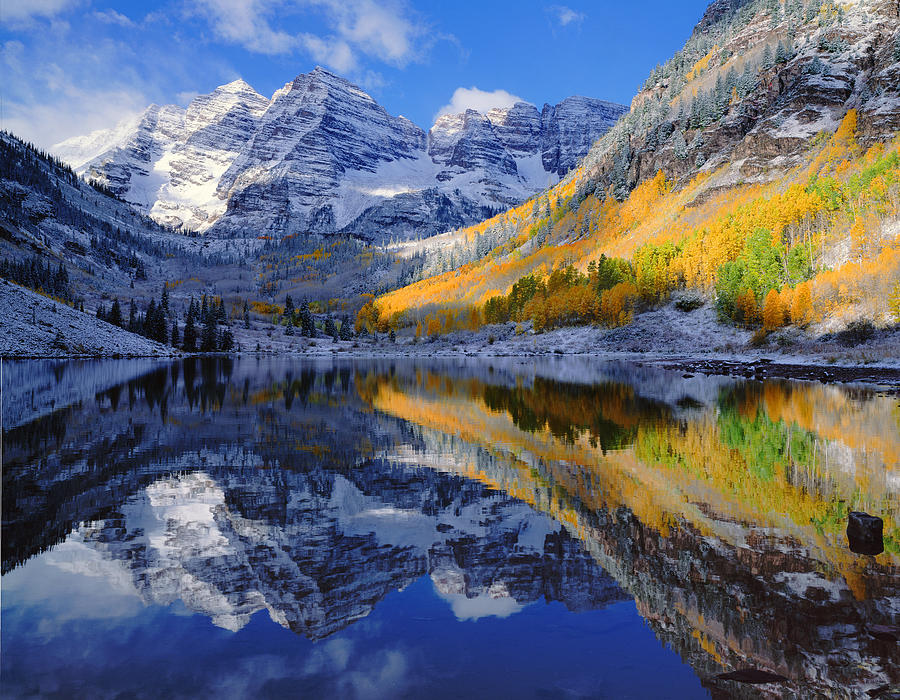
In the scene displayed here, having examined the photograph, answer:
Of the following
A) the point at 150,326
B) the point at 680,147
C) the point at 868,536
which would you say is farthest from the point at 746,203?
the point at 150,326

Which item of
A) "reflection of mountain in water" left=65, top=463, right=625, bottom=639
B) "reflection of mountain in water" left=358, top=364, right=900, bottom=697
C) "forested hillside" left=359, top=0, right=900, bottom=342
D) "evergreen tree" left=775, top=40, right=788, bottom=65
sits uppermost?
"evergreen tree" left=775, top=40, right=788, bottom=65

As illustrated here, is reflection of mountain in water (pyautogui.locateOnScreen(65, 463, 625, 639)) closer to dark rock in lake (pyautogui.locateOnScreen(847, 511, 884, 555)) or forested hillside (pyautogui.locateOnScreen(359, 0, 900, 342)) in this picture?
dark rock in lake (pyautogui.locateOnScreen(847, 511, 884, 555))

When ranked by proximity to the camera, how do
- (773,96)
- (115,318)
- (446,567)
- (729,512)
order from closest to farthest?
(446,567) → (729,512) → (115,318) → (773,96)

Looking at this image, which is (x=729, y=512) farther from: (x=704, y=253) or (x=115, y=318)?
(x=115, y=318)

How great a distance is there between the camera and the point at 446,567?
820 cm

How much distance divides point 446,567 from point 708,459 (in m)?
9.69

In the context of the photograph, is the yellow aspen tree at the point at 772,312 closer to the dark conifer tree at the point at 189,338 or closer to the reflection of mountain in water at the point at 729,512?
the reflection of mountain in water at the point at 729,512

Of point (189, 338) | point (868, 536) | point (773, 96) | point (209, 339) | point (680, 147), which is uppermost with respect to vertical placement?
point (773, 96)

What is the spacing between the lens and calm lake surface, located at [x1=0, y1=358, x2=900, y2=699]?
554 centimetres

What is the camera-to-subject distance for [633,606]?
7.00 metres

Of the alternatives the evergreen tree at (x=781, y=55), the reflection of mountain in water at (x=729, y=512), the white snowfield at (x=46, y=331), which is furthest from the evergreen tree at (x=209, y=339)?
the evergreen tree at (x=781, y=55)

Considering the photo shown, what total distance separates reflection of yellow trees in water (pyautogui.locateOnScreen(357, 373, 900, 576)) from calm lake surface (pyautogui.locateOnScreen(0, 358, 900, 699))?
0.10 meters

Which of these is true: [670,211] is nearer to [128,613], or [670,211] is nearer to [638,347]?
[638,347]

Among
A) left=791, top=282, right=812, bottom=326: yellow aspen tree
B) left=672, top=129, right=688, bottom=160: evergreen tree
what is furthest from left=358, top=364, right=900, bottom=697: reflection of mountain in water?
left=672, top=129, right=688, bottom=160: evergreen tree
